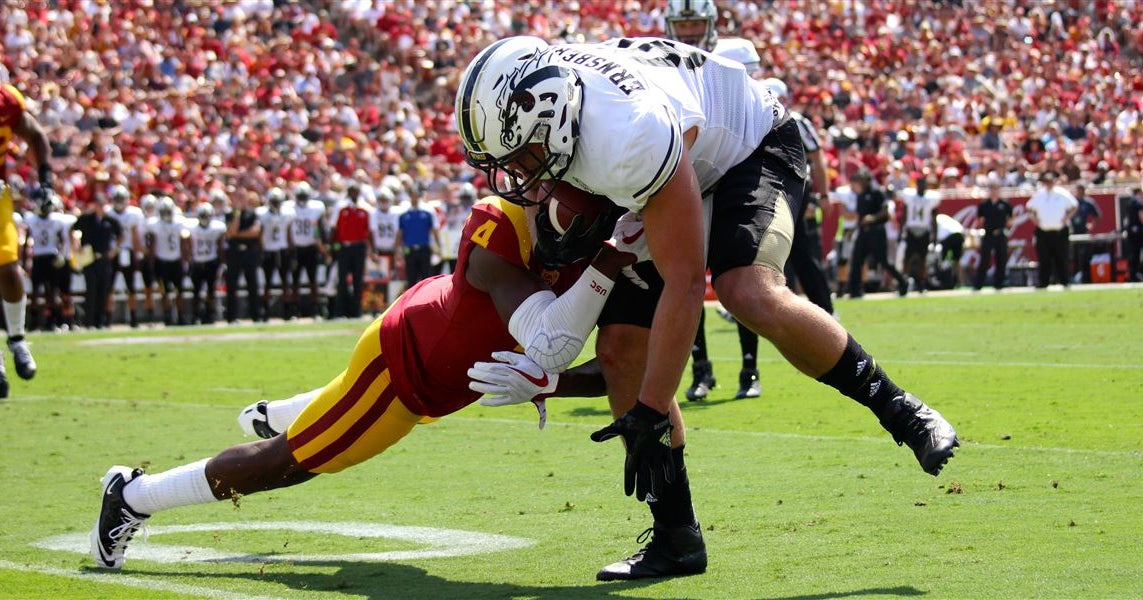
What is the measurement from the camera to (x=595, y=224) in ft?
13.9

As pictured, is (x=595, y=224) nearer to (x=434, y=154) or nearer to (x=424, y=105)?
(x=434, y=154)

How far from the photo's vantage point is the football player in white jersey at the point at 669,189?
3961mm

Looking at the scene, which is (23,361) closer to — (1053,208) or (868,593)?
(868,593)

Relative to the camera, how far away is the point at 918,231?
73.9 ft

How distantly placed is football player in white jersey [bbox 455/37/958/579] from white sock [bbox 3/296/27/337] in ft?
20.9

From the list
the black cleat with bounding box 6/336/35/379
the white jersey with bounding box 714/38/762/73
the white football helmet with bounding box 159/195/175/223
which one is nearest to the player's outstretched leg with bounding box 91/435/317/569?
the white jersey with bounding box 714/38/762/73

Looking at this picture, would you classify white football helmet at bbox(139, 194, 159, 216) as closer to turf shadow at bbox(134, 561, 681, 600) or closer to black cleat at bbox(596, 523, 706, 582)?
turf shadow at bbox(134, 561, 681, 600)

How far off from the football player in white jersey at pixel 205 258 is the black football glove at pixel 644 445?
17234 mm

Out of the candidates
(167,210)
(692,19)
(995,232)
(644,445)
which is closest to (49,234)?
(167,210)

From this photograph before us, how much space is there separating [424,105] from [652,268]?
23.4 metres

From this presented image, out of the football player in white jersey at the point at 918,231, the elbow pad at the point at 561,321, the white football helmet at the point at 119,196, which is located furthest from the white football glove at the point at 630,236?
the football player in white jersey at the point at 918,231

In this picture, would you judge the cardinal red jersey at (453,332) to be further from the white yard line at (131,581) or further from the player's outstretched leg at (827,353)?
the white yard line at (131,581)

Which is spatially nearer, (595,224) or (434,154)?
(595,224)

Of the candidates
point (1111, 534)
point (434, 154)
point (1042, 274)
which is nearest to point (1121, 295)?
point (1042, 274)
